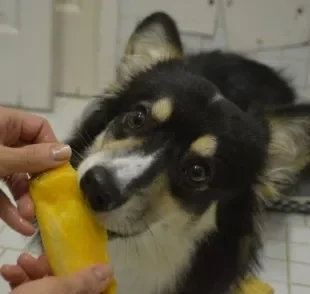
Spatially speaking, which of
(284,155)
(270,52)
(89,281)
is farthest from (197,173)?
(270,52)

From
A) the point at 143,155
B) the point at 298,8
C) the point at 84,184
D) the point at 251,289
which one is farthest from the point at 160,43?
the point at 298,8

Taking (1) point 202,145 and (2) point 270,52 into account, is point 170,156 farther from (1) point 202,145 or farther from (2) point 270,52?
(2) point 270,52

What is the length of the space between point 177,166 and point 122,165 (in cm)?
15

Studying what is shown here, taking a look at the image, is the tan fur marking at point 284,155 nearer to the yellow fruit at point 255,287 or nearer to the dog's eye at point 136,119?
the dog's eye at point 136,119

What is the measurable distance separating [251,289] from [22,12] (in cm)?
156

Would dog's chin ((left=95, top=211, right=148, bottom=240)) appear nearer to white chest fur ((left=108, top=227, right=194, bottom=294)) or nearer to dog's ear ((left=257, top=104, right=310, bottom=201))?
white chest fur ((left=108, top=227, right=194, bottom=294))

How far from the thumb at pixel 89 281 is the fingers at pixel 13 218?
209 mm

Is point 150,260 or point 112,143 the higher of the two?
point 112,143

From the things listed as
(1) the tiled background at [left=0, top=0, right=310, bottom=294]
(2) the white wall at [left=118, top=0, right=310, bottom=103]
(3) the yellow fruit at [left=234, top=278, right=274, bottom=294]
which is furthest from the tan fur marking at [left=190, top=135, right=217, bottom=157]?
(2) the white wall at [left=118, top=0, right=310, bottom=103]

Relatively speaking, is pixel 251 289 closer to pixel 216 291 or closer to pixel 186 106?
pixel 216 291

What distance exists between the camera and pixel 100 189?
98cm

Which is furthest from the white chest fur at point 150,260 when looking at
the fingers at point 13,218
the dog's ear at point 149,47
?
the dog's ear at point 149,47

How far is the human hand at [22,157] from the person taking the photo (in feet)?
3.18

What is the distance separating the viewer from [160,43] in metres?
1.39
